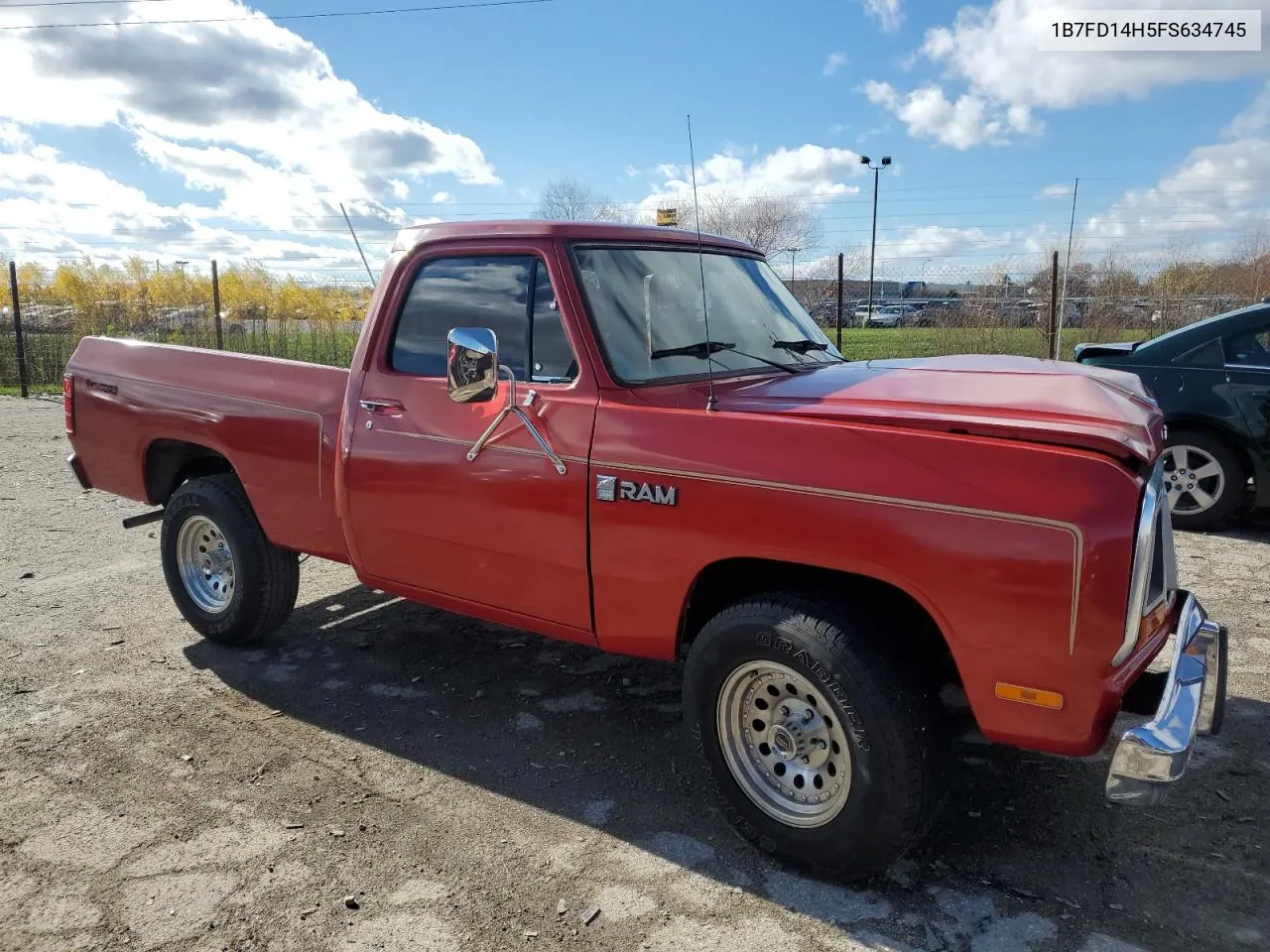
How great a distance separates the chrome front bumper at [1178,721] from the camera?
2.43m

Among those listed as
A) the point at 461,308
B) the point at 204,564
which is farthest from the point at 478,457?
the point at 204,564

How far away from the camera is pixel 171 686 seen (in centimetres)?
447

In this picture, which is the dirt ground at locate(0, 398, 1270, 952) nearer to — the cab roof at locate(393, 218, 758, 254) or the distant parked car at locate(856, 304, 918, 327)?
the cab roof at locate(393, 218, 758, 254)

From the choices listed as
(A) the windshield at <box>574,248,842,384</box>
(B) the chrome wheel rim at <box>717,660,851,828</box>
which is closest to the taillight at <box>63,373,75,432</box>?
(A) the windshield at <box>574,248,842,384</box>

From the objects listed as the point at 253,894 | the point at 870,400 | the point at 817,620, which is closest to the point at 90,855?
the point at 253,894

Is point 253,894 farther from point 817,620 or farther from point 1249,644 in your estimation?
point 1249,644

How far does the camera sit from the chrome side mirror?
3.29 meters

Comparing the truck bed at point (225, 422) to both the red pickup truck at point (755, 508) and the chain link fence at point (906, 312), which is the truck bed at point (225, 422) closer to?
the red pickup truck at point (755, 508)

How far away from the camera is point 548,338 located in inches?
139

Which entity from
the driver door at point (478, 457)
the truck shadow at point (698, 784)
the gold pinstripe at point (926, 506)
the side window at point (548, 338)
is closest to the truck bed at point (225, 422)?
the driver door at point (478, 457)

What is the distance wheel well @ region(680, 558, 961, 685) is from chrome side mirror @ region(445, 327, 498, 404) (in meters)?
1.04

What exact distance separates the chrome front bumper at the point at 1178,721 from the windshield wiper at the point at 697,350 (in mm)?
1867

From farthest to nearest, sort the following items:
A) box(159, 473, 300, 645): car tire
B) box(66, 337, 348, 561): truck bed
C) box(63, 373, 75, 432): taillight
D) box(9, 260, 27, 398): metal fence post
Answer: box(9, 260, 27, 398): metal fence post, box(63, 373, 75, 432): taillight, box(159, 473, 300, 645): car tire, box(66, 337, 348, 561): truck bed

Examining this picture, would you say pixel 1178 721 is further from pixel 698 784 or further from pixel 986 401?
pixel 698 784
